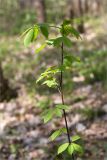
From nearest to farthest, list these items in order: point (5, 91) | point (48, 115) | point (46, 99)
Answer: point (48, 115) < point (46, 99) < point (5, 91)

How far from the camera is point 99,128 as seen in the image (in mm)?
5766

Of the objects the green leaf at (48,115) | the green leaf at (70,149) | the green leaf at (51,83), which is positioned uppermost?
the green leaf at (51,83)

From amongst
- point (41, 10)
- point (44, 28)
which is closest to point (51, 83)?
point (44, 28)

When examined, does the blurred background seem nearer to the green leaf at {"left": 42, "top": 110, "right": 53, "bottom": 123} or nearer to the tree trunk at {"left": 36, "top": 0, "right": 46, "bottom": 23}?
the green leaf at {"left": 42, "top": 110, "right": 53, "bottom": 123}

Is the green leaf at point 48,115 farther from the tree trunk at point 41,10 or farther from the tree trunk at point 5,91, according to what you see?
the tree trunk at point 41,10

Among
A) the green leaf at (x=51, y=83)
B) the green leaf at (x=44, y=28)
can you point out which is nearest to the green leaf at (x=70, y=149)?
the green leaf at (x=51, y=83)

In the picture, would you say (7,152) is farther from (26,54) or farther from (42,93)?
(26,54)

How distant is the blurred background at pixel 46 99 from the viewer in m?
5.39

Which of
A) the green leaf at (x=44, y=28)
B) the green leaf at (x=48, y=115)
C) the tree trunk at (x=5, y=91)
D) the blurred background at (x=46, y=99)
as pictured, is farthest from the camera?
the tree trunk at (x=5, y=91)

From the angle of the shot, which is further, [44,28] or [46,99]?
[46,99]

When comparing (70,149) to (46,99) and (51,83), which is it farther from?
(46,99)

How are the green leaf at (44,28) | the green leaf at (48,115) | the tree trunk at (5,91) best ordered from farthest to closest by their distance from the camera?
1. the tree trunk at (5,91)
2. the green leaf at (48,115)
3. the green leaf at (44,28)

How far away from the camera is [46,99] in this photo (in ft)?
23.0

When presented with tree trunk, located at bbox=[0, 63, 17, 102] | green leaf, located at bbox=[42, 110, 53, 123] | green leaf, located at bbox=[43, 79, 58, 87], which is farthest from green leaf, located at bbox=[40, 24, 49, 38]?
tree trunk, located at bbox=[0, 63, 17, 102]
